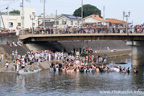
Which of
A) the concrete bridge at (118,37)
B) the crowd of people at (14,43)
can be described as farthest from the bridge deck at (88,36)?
the crowd of people at (14,43)

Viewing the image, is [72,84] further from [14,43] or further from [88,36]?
[14,43]

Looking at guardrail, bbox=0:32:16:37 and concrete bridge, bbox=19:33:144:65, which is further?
guardrail, bbox=0:32:16:37

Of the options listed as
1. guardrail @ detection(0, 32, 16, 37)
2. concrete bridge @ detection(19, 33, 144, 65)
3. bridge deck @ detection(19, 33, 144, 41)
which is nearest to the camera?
bridge deck @ detection(19, 33, 144, 41)

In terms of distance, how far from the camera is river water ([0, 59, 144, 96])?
36.1 meters

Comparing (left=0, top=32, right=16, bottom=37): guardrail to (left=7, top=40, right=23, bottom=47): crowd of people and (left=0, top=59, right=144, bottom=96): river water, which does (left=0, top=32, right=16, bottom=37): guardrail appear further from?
(left=0, top=59, right=144, bottom=96): river water

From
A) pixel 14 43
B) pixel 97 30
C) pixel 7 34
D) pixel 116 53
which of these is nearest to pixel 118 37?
pixel 97 30

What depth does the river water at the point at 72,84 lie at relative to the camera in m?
36.1

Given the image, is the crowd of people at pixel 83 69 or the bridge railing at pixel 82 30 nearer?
the crowd of people at pixel 83 69

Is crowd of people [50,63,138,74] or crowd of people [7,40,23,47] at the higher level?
crowd of people [7,40,23,47]

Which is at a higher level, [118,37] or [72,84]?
[118,37]

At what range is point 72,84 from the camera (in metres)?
41.2

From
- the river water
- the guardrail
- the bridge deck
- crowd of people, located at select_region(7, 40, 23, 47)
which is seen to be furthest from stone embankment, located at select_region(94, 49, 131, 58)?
the river water

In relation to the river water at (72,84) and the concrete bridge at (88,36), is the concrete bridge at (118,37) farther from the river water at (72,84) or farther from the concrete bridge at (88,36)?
the river water at (72,84)

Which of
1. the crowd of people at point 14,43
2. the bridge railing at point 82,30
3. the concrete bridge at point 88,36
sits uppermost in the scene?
the bridge railing at point 82,30
